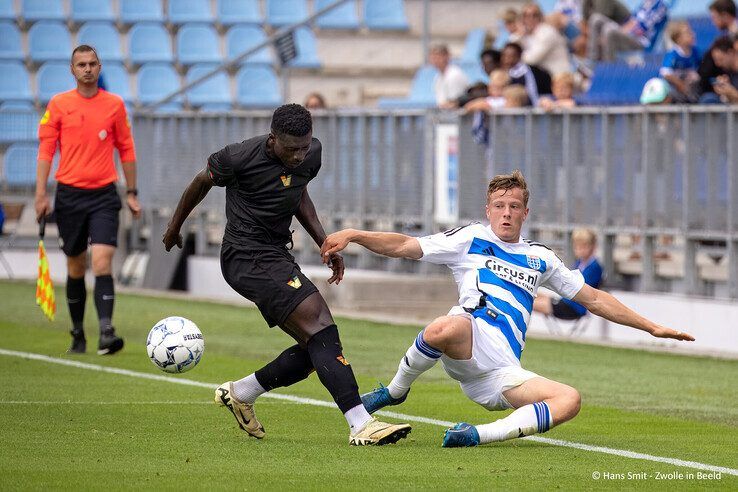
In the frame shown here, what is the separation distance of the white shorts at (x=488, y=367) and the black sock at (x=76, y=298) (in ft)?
17.8

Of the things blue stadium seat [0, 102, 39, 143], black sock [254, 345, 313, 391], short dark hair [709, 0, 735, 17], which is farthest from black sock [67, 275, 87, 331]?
blue stadium seat [0, 102, 39, 143]

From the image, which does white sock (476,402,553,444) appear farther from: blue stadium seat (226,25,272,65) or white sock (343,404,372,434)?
blue stadium seat (226,25,272,65)

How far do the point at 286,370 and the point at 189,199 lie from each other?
1.04 metres

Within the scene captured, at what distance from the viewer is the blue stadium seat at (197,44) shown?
2622 centimetres

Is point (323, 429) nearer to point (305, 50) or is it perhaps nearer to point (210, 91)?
point (210, 91)

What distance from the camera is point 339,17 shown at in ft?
86.8

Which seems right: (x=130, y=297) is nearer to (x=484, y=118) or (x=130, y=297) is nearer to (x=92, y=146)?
(x=484, y=118)

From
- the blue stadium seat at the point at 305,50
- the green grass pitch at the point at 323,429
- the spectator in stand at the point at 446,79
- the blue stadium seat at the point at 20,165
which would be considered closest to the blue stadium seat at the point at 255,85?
the blue stadium seat at the point at 305,50

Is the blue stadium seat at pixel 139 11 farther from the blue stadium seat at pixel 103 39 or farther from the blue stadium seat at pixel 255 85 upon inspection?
the blue stadium seat at pixel 255 85

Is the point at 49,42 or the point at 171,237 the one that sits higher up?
the point at 49,42

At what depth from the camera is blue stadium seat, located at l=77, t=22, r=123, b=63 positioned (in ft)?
84.5

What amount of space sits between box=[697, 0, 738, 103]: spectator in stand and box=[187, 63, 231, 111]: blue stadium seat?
10.6 m

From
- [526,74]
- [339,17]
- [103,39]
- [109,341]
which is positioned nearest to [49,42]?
[103,39]

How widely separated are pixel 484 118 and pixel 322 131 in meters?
2.95
